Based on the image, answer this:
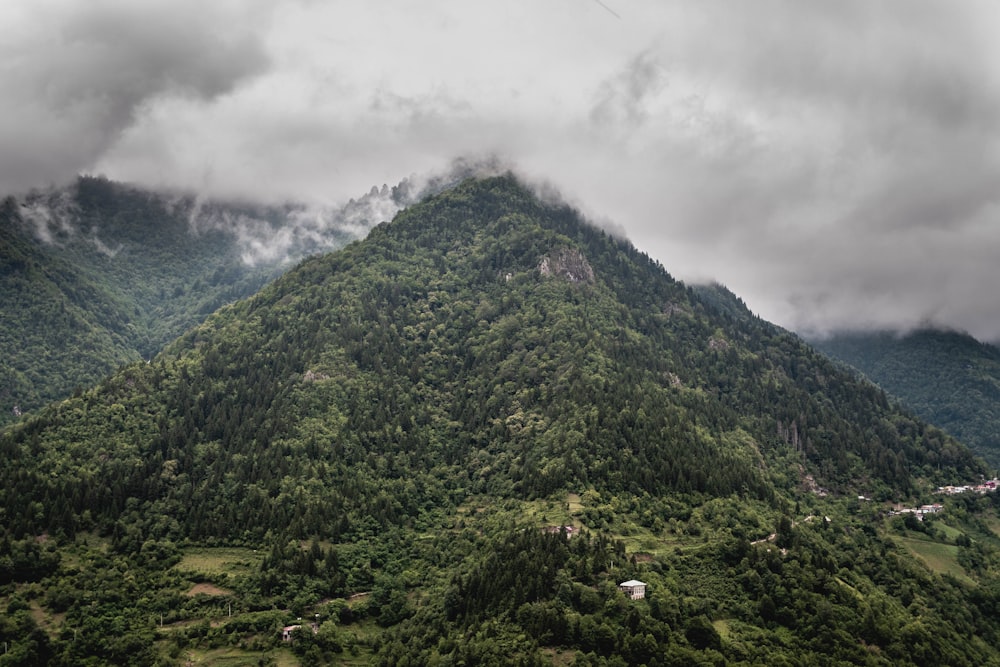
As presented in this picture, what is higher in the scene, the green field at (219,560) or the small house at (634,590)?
the small house at (634,590)

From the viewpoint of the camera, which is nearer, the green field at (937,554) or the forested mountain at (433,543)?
the forested mountain at (433,543)

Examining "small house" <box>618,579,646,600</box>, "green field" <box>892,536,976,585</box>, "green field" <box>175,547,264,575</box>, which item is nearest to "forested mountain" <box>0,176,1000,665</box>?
"green field" <box>175,547,264,575</box>

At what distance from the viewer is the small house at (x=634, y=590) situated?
125 metres

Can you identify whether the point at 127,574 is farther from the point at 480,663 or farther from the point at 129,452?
the point at 480,663

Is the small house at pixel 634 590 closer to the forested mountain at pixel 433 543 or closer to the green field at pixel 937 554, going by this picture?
the forested mountain at pixel 433 543

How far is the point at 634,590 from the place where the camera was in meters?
125

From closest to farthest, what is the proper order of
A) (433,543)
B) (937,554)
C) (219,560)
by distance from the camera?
(219,560), (433,543), (937,554)

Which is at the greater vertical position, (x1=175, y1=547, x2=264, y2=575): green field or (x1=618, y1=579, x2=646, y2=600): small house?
(x1=618, y1=579, x2=646, y2=600): small house

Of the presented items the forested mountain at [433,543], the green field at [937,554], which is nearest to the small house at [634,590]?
the forested mountain at [433,543]

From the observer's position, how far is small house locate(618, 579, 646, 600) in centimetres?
12512

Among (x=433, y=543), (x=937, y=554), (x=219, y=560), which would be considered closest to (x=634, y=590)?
(x=433, y=543)

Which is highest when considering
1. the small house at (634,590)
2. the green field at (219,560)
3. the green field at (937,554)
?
the green field at (937,554)

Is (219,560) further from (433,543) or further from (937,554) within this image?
(937,554)

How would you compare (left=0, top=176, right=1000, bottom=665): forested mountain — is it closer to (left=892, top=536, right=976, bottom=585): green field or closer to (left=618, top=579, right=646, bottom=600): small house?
(left=892, top=536, right=976, bottom=585): green field
